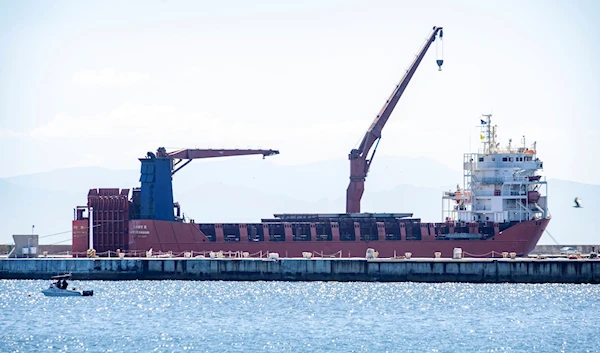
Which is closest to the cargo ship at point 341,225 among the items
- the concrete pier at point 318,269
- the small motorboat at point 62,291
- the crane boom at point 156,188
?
the crane boom at point 156,188

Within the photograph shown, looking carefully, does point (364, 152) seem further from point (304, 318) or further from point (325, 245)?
point (304, 318)

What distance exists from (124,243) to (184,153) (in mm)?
7992

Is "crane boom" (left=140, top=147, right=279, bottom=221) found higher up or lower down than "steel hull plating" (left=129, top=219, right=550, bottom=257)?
higher up

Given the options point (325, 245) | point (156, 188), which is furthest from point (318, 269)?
point (156, 188)

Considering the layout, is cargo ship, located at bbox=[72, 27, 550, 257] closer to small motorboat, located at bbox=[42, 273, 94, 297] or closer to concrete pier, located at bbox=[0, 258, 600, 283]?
concrete pier, located at bbox=[0, 258, 600, 283]

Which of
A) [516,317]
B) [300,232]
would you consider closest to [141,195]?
[300,232]

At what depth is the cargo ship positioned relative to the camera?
80938mm

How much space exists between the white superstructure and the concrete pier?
13.0m

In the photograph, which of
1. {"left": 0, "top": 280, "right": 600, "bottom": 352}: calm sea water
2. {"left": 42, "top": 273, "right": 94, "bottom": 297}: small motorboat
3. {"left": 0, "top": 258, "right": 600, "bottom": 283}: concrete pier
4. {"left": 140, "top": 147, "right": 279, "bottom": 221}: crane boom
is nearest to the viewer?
{"left": 0, "top": 280, "right": 600, "bottom": 352}: calm sea water

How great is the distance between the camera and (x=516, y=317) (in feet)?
188

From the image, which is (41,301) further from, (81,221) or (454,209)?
(454,209)

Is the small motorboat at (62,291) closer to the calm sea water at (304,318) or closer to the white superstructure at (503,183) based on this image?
the calm sea water at (304,318)

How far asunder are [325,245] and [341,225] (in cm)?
253

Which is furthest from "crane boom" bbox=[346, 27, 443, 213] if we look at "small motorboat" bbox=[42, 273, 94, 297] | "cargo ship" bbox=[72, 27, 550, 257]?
"small motorboat" bbox=[42, 273, 94, 297]
